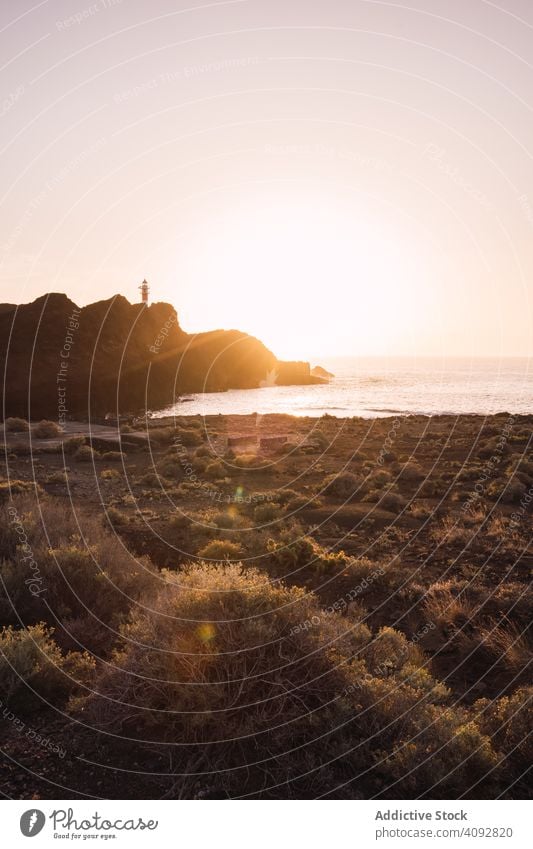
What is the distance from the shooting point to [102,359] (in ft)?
318

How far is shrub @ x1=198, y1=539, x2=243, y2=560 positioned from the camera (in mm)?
14039

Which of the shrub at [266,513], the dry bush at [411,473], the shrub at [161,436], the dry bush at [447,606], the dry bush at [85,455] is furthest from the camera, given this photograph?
the shrub at [161,436]

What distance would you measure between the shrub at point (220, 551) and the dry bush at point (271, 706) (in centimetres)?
658

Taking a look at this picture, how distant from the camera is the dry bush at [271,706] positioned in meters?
5.48

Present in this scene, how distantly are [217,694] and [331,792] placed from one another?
1655mm

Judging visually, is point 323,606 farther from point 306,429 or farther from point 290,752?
point 306,429

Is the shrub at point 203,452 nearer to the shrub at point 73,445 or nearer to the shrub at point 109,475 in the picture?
the shrub at point 109,475

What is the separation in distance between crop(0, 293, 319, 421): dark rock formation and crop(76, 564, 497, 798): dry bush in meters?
55.8

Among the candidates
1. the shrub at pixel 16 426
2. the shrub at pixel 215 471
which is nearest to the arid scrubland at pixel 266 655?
the shrub at pixel 215 471

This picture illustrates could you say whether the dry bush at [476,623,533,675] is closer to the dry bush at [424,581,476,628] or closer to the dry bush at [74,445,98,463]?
the dry bush at [424,581,476,628]

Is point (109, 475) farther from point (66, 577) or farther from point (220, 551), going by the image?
point (66, 577)

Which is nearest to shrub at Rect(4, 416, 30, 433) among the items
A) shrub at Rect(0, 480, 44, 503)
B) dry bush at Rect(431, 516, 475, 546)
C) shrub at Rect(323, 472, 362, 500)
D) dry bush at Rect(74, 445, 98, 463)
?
dry bush at Rect(74, 445, 98, 463)

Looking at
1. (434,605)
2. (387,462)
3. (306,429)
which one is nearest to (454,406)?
(306,429)

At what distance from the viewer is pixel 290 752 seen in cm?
571
